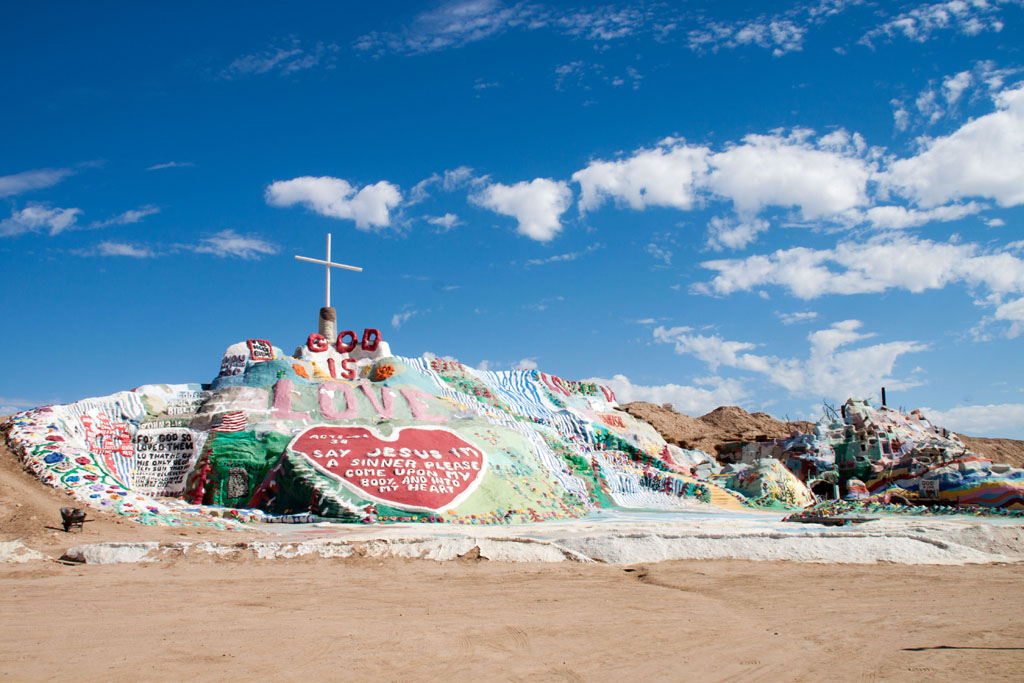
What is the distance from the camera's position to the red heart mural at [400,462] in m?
15.8

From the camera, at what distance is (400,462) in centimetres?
1659

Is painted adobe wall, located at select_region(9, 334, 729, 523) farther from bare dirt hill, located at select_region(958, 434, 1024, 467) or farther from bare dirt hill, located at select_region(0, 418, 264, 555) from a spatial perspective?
bare dirt hill, located at select_region(958, 434, 1024, 467)

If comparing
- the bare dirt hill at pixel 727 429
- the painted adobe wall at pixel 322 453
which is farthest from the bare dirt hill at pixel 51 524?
the bare dirt hill at pixel 727 429

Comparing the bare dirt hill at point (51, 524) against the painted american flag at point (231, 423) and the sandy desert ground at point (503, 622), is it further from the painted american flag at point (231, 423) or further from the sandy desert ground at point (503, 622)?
the painted american flag at point (231, 423)

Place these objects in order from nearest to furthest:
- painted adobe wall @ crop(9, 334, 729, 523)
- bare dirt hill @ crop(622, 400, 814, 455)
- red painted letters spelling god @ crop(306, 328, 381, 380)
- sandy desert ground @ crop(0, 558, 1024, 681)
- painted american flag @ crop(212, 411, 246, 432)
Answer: sandy desert ground @ crop(0, 558, 1024, 681) → painted adobe wall @ crop(9, 334, 729, 523) → painted american flag @ crop(212, 411, 246, 432) → red painted letters spelling god @ crop(306, 328, 381, 380) → bare dirt hill @ crop(622, 400, 814, 455)

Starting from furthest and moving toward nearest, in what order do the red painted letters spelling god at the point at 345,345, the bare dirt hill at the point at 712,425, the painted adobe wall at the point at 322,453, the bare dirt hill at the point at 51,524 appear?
the bare dirt hill at the point at 712,425
the red painted letters spelling god at the point at 345,345
the painted adobe wall at the point at 322,453
the bare dirt hill at the point at 51,524

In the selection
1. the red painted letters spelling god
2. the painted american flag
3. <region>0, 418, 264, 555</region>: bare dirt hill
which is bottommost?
<region>0, 418, 264, 555</region>: bare dirt hill

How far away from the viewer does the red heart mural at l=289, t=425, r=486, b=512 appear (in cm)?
1584

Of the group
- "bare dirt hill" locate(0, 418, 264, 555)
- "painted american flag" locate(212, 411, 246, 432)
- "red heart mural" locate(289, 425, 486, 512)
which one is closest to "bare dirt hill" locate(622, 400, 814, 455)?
"red heart mural" locate(289, 425, 486, 512)

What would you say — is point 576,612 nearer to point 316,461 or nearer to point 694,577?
point 694,577

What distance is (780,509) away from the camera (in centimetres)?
2231

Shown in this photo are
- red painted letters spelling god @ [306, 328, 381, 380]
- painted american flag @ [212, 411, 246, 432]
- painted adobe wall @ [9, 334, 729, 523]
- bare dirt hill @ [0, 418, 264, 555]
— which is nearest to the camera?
bare dirt hill @ [0, 418, 264, 555]

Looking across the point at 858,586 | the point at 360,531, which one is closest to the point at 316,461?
the point at 360,531

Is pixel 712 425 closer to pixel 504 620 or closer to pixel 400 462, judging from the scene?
pixel 400 462
